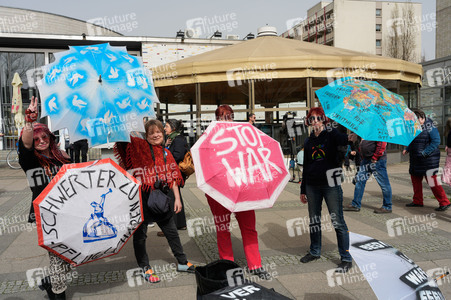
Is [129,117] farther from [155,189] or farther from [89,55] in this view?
[155,189]

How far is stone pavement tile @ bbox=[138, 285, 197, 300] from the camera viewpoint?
3.56 m

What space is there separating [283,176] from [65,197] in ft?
6.32

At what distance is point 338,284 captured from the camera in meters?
3.76

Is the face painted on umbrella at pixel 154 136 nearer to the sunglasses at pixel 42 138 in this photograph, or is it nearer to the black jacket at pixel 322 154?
the sunglasses at pixel 42 138

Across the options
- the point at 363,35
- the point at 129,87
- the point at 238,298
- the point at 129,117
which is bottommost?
the point at 238,298

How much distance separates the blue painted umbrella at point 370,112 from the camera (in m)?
3.19

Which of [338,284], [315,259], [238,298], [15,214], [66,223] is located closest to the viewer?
[238,298]

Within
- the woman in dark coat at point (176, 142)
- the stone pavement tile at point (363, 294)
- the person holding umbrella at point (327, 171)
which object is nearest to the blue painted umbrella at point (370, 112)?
the person holding umbrella at point (327, 171)

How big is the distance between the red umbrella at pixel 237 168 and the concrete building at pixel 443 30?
99.9 ft

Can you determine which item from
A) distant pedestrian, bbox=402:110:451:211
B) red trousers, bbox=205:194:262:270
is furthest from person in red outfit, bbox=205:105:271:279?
distant pedestrian, bbox=402:110:451:211

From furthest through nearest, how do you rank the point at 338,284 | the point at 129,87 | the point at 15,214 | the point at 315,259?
the point at 15,214 → the point at 315,259 → the point at 338,284 → the point at 129,87

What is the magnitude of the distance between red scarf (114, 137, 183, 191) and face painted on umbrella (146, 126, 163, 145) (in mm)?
53

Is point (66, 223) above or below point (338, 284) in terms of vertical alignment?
above

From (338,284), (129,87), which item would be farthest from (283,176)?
(129,87)
